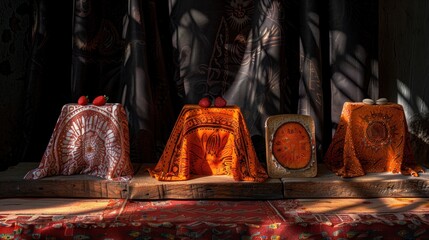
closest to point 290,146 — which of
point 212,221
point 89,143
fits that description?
point 212,221

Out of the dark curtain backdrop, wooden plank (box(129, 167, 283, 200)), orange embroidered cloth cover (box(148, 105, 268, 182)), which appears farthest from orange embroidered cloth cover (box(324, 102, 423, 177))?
orange embroidered cloth cover (box(148, 105, 268, 182))

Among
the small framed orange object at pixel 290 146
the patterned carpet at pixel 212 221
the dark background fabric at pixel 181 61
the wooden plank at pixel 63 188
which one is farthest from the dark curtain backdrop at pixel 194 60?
the patterned carpet at pixel 212 221

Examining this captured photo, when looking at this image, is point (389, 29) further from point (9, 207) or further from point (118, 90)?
point (9, 207)

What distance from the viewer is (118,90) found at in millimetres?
4648

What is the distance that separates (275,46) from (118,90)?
50.4 inches

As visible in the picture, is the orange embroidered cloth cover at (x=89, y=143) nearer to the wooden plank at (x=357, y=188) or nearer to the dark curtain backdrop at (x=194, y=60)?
the dark curtain backdrop at (x=194, y=60)

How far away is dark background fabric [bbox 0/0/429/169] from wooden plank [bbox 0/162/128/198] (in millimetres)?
534

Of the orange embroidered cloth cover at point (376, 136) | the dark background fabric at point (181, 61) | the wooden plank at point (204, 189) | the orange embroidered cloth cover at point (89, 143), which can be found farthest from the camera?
the dark background fabric at point (181, 61)

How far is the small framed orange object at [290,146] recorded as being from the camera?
403 centimetres

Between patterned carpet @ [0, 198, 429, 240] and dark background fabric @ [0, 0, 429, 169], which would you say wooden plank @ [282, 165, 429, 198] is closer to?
patterned carpet @ [0, 198, 429, 240]

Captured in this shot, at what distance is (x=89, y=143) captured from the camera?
402 centimetres

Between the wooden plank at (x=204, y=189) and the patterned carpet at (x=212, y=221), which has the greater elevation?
the wooden plank at (x=204, y=189)

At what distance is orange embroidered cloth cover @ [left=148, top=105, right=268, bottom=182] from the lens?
13.0 feet

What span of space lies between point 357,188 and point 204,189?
40.0 inches
